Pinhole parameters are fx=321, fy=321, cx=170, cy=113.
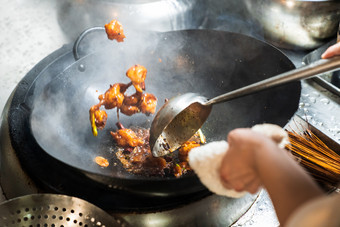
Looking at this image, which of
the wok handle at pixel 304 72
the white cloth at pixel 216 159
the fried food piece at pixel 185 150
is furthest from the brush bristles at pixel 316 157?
the white cloth at pixel 216 159

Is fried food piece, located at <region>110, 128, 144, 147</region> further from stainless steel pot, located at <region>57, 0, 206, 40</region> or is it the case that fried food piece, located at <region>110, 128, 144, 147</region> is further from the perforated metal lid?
stainless steel pot, located at <region>57, 0, 206, 40</region>

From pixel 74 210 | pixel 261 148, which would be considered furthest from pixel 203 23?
pixel 261 148

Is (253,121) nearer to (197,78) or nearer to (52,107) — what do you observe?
(197,78)

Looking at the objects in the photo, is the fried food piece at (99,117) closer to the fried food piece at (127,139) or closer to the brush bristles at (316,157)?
the fried food piece at (127,139)

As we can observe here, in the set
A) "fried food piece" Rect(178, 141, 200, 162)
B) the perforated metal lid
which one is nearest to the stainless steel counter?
"fried food piece" Rect(178, 141, 200, 162)

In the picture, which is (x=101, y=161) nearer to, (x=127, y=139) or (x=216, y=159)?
(x=127, y=139)

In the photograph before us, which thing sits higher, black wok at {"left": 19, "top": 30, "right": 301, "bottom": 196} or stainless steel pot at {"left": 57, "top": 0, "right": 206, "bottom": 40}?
stainless steel pot at {"left": 57, "top": 0, "right": 206, "bottom": 40}
